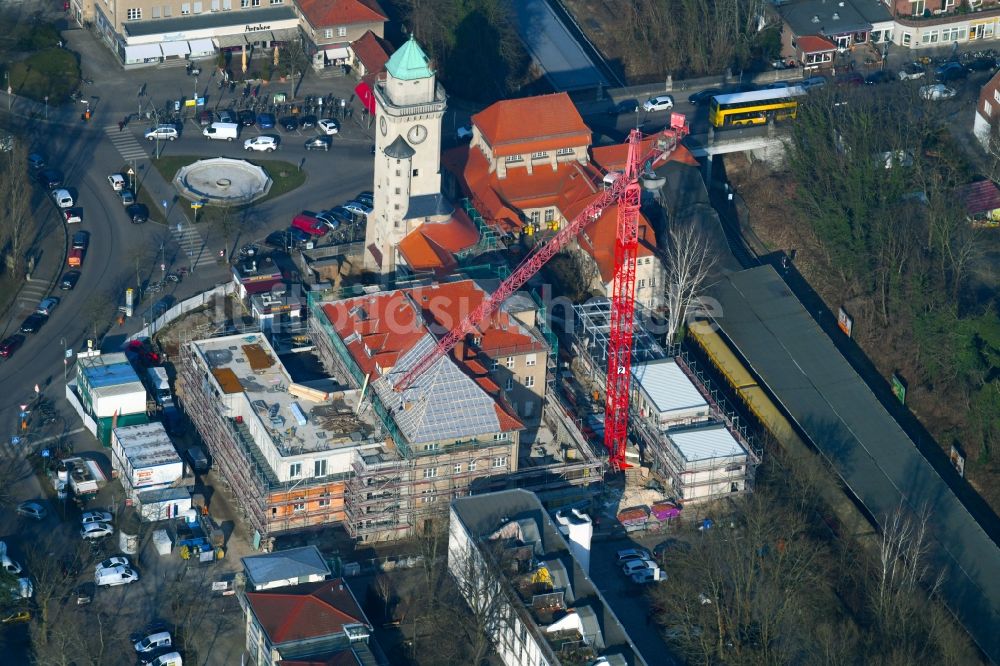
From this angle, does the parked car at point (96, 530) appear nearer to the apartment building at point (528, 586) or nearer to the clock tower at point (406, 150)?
the apartment building at point (528, 586)

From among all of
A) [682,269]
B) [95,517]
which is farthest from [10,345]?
[682,269]

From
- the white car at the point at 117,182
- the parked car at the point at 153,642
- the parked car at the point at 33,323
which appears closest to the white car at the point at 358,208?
the white car at the point at 117,182

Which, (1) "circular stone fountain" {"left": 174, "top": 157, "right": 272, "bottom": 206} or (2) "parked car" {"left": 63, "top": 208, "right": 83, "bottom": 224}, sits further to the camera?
(1) "circular stone fountain" {"left": 174, "top": 157, "right": 272, "bottom": 206}

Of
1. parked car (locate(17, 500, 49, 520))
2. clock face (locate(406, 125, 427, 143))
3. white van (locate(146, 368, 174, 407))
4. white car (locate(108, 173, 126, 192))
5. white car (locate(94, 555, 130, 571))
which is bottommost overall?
white car (locate(94, 555, 130, 571))

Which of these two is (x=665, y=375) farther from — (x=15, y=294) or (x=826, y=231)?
(x=15, y=294)

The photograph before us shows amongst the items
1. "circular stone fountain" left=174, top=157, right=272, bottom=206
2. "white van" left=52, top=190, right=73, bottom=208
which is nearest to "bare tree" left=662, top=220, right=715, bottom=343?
"circular stone fountain" left=174, top=157, right=272, bottom=206

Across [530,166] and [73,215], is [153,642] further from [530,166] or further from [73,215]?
[530,166]

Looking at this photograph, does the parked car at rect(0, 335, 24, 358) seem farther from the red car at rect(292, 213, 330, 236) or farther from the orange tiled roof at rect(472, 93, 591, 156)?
the orange tiled roof at rect(472, 93, 591, 156)
